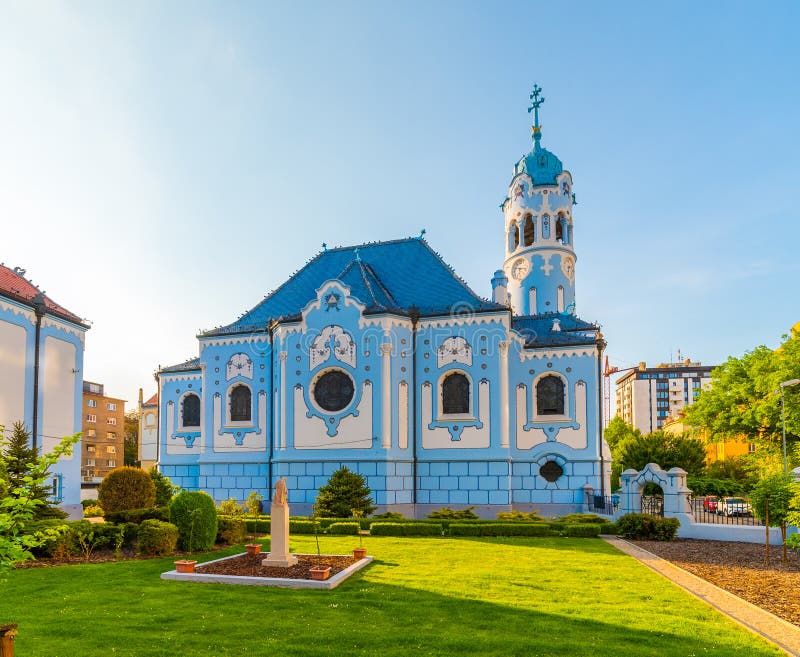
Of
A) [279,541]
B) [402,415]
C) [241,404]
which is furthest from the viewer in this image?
[241,404]

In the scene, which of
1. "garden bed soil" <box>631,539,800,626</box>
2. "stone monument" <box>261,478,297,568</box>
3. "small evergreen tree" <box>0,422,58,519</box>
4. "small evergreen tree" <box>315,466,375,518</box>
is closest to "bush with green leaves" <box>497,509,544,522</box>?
"garden bed soil" <box>631,539,800,626</box>

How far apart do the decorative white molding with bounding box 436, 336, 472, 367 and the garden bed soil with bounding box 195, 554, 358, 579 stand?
1744cm

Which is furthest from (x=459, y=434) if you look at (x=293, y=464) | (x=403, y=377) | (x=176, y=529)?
(x=176, y=529)

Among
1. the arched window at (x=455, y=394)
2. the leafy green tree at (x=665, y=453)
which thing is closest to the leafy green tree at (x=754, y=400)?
the leafy green tree at (x=665, y=453)

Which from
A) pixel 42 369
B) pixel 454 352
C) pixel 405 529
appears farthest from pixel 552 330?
pixel 42 369

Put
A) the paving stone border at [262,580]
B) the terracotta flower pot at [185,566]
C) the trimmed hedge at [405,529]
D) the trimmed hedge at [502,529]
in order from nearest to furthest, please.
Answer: the paving stone border at [262,580], the terracotta flower pot at [185,566], the trimmed hedge at [405,529], the trimmed hedge at [502,529]

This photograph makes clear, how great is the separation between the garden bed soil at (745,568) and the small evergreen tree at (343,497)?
12072 mm

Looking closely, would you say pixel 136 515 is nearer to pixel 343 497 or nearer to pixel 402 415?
pixel 343 497

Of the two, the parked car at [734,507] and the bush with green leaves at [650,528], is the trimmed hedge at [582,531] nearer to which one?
the bush with green leaves at [650,528]

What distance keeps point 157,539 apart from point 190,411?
71.8ft

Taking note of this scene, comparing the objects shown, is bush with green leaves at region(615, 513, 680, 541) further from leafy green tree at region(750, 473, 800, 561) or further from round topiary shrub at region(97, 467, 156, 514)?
round topiary shrub at region(97, 467, 156, 514)

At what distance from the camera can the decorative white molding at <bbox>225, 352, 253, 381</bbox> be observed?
36.0 metres

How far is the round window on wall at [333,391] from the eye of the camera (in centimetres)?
3306

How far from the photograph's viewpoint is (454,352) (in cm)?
3344
